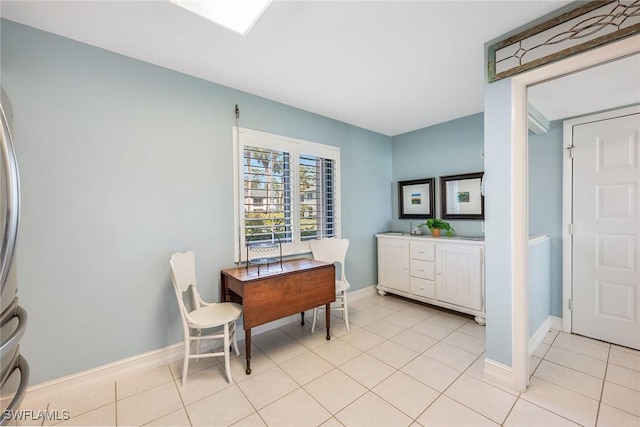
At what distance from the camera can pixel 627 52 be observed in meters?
1.40

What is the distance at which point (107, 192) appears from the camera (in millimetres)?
1953

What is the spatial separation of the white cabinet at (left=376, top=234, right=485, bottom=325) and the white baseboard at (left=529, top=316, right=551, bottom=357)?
457 millimetres

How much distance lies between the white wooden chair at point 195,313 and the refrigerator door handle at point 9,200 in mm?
1257

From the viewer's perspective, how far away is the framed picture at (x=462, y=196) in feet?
10.7

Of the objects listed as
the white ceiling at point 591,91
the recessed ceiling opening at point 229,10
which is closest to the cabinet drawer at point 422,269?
the white ceiling at point 591,91

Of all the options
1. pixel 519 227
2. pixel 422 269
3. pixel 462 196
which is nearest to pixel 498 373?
pixel 519 227

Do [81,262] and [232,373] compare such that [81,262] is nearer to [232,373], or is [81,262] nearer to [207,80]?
[232,373]

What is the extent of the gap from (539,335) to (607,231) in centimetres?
115

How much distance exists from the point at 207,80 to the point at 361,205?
2.36 meters

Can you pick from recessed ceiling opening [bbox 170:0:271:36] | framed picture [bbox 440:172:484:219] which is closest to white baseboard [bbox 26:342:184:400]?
recessed ceiling opening [bbox 170:0:271:36]

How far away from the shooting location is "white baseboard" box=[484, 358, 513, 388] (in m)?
1.83

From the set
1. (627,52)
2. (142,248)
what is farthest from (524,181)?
(142,248)

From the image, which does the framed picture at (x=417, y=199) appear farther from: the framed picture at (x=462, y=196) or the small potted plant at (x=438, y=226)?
the small potted plant at (x=438, y=226)

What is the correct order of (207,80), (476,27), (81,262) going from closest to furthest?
(476,27)
(81,262)
(207,80)
